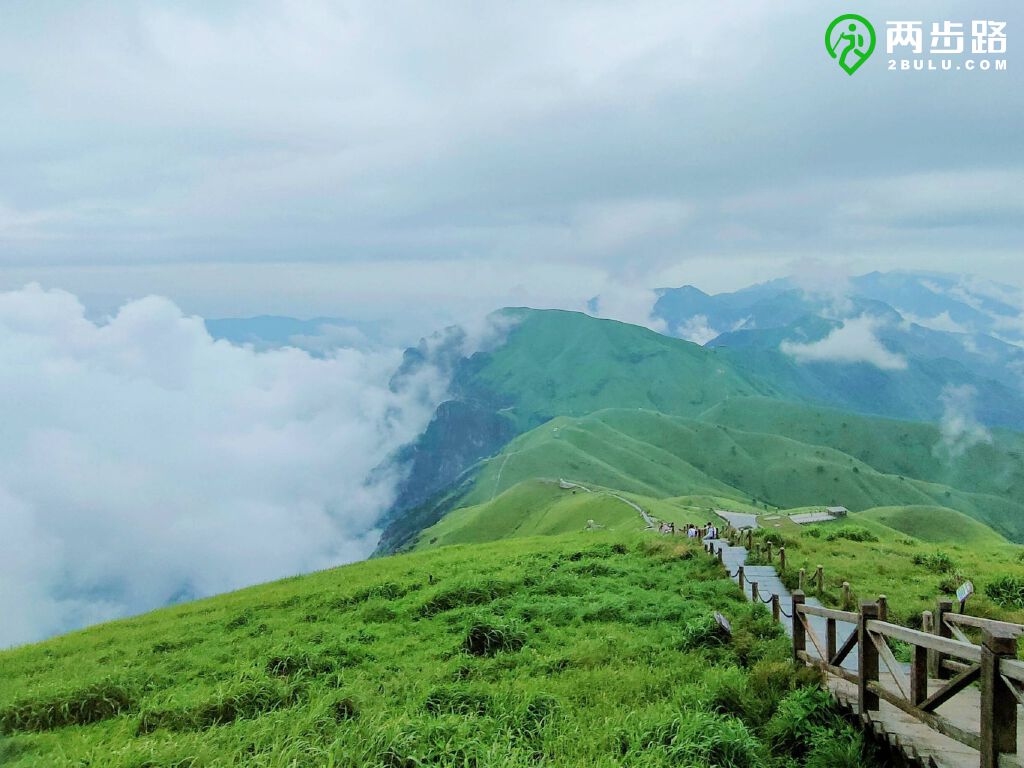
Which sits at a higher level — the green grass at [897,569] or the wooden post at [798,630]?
the wooden post at [798,630]

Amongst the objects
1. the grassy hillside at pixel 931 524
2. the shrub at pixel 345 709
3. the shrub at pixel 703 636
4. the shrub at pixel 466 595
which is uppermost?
the shrub at pixel 345 709

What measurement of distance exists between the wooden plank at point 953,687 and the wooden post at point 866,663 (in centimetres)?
117

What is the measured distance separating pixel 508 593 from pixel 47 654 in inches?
643

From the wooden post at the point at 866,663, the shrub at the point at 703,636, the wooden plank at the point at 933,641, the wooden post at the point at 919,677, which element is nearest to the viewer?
the wooden plank at the point at 933,641

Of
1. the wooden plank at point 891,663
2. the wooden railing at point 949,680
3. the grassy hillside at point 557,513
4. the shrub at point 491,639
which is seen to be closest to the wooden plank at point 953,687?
the wooden railing at point 949,680

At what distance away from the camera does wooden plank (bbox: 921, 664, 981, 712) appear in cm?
883

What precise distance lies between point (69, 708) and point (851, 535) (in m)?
35.1

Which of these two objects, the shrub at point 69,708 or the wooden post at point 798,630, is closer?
the wooden post at point 798,630

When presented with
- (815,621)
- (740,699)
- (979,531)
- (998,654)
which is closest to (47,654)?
(740,699)

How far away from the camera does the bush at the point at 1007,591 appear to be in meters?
21.7

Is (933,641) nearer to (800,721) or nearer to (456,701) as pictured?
(800,721)

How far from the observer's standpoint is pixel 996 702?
27.8 feet

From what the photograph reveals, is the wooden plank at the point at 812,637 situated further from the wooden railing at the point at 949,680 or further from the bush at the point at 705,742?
the bush at the point at 705,742

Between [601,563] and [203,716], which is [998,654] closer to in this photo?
[203,716]
